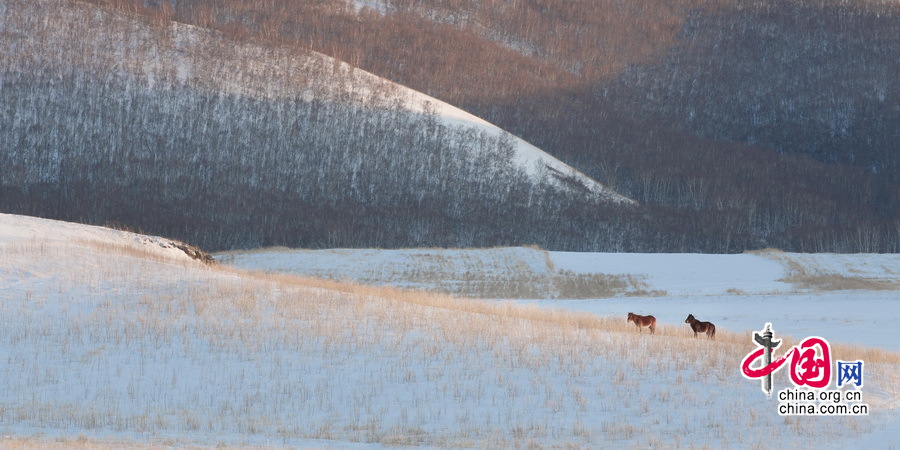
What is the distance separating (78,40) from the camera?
93.7 m

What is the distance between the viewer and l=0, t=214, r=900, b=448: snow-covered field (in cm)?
1366

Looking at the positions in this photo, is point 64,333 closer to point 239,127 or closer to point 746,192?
point 239,127

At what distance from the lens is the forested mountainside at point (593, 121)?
7475cm

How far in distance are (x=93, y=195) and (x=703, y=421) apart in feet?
219

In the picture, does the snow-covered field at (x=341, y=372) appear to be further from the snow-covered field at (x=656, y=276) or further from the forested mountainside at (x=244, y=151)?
the forested mountainside at (x=244, y=151)

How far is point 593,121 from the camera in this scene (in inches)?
4884

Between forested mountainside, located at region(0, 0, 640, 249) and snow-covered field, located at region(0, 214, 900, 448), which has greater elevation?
forested mountainside, located at region(0, 0, 640, 249)

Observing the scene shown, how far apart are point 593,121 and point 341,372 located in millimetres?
110118

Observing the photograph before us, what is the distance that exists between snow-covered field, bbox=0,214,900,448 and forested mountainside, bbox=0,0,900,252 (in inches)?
1697

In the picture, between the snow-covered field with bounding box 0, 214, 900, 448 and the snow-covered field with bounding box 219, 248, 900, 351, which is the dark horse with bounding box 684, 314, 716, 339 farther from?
the snow-covered field with bounding box 219, 248, 900, 351

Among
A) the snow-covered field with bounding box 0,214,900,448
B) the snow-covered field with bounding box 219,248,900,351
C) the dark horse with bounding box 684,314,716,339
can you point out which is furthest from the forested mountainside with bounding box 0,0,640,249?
the dark horse with bounding box 684,314,716,339

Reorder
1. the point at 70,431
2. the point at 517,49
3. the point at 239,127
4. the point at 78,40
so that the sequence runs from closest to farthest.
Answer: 1. the point at 70,431
2. the point at 239,127
3. the point at 78,40
4. the point at 517,49

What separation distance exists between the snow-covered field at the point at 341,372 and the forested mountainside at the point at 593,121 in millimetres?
43100

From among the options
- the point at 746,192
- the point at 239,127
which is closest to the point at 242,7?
the point at 239,127
